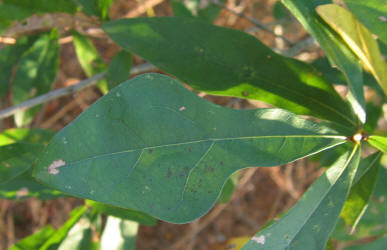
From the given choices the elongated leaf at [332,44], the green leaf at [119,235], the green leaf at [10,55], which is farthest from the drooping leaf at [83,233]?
the elongated leaf at [332,44]

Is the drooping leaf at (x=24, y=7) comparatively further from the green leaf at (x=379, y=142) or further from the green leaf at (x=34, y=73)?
the green leaf at (x=379, y=142)

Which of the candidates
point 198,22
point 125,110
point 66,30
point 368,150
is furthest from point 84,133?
point 368,150

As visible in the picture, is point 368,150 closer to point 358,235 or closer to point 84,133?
point 358,235

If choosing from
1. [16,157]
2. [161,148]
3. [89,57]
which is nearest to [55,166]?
[161,148]

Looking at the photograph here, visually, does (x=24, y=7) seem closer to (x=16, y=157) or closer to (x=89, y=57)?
(x=89, y=57)

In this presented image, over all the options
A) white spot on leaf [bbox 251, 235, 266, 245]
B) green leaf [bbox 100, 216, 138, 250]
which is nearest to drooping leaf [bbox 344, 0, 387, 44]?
white spot on leaf [bbox 251, 235, 266, 245]

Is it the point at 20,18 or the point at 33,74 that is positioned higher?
the point at 20,18

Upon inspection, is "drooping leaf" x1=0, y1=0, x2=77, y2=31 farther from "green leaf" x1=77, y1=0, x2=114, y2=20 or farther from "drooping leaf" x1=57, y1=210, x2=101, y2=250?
"drooping leaf" x1=57, y1=210, x2=101, y2=250
